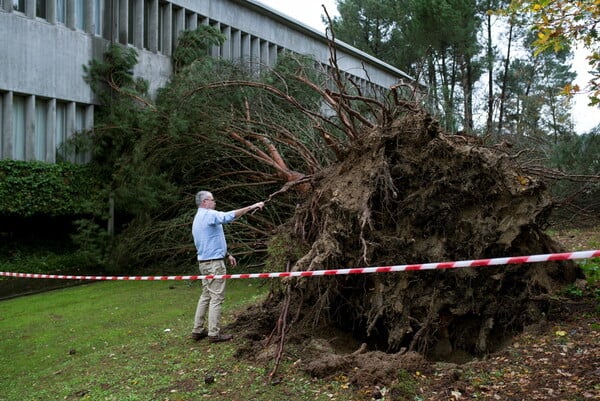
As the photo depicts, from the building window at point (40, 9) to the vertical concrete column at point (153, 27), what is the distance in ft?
12.7

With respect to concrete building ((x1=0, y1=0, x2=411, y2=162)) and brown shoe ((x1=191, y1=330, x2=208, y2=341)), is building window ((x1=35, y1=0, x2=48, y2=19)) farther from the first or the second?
brown shoe ((x1=191, y1=330, x2=208, y2=341))

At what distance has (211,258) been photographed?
278 inches

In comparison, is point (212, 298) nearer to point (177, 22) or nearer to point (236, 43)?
point (177, 22)

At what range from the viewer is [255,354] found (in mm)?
6168

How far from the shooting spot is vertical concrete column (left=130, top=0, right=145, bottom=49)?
17.8 meters

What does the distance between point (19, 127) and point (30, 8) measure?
9.60 ft

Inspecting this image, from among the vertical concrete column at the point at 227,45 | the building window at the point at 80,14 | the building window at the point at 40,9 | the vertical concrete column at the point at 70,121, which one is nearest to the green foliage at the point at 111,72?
the vertical concrete column at the point at 70,121

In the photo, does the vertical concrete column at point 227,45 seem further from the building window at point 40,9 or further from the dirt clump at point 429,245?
the dirt clump at point 429,245

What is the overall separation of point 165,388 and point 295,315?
164 cm

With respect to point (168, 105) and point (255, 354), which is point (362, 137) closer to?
point (255, 354)

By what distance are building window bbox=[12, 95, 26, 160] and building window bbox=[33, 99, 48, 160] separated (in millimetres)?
380

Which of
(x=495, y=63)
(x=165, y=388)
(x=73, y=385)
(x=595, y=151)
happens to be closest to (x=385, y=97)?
(x=165, y=388)

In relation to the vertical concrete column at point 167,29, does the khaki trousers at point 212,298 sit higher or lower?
lower

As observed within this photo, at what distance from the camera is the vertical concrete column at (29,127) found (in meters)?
14.7
